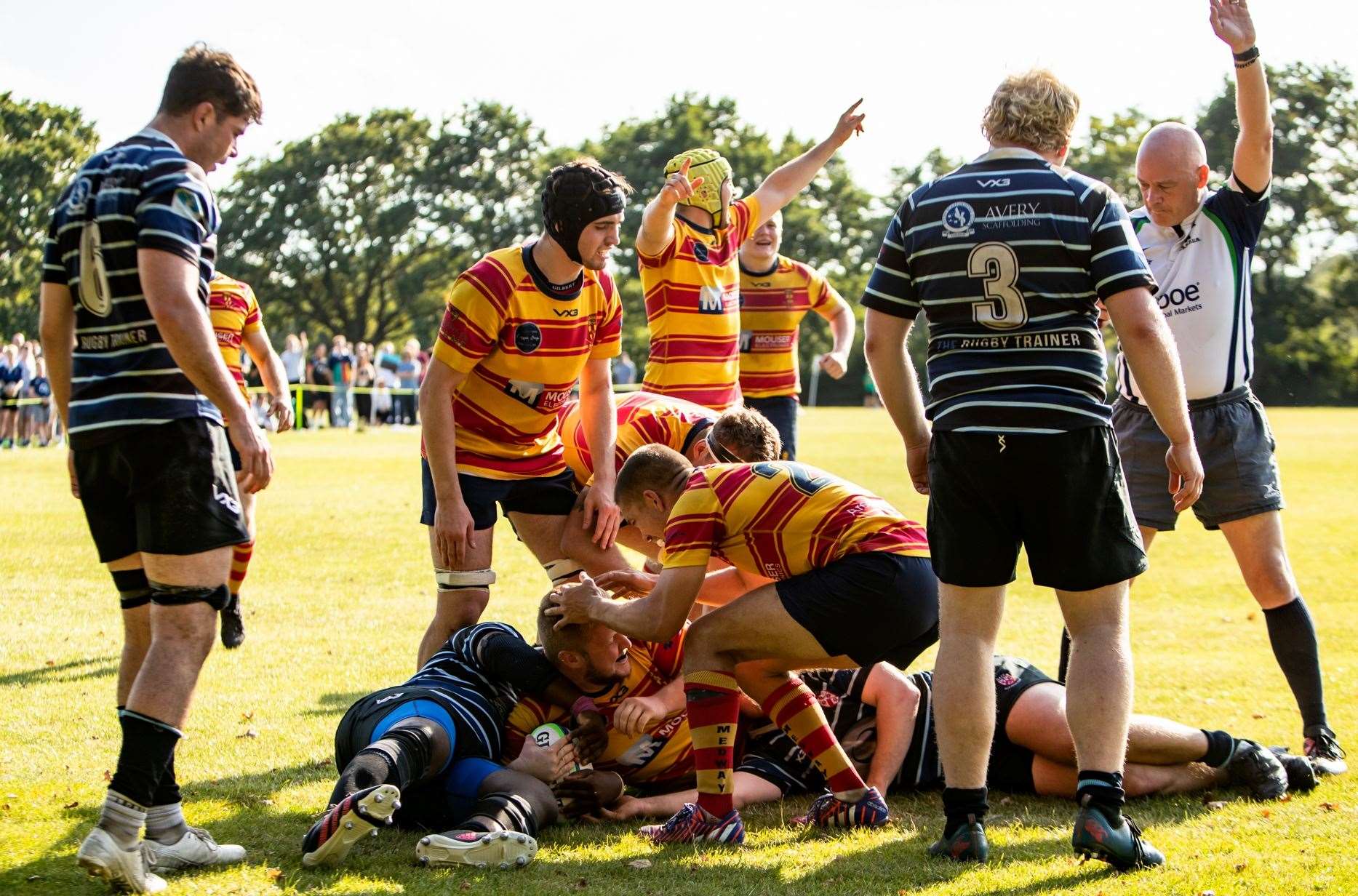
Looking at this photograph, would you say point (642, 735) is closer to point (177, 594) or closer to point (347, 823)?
point (347, 823)

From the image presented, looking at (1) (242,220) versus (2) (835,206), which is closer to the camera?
(1) (242,220)

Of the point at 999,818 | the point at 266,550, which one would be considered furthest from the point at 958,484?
the point at 266,550

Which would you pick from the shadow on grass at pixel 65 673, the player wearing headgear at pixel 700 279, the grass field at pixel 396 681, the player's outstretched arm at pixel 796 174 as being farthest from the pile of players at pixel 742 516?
the shadow on grass at pixel 65 673

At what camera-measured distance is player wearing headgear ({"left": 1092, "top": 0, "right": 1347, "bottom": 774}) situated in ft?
17.9

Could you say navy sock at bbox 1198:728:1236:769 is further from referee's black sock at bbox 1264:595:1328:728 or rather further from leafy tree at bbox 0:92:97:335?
leafy tree at bbox 0:92:97:335

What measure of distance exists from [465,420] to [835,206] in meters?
66.5

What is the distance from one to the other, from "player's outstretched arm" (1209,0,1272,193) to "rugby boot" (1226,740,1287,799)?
211 cm

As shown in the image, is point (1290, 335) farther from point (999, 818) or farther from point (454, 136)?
point (999, 818)

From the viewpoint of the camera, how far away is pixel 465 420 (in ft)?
18.9

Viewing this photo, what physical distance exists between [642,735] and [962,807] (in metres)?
1.28

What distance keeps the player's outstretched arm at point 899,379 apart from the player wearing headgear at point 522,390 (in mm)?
1420

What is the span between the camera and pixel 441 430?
543 cm

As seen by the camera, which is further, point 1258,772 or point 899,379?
point 1258,772

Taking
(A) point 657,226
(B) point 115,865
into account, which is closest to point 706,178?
(A) point 657,226
